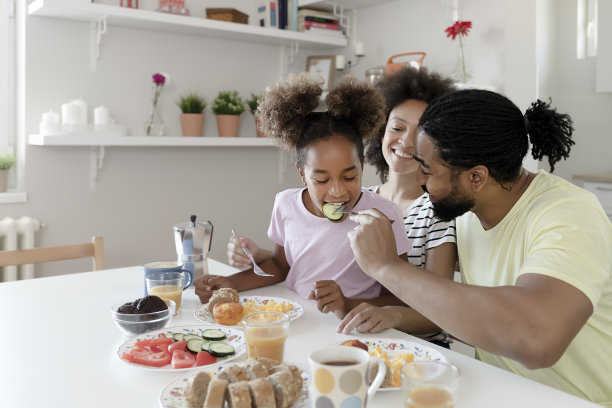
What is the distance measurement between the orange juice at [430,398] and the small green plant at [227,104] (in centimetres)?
276

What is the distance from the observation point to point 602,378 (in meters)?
1.12

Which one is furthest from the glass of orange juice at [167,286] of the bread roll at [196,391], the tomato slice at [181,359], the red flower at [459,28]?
the red flower at [459,28]

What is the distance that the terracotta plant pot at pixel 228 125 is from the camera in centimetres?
336

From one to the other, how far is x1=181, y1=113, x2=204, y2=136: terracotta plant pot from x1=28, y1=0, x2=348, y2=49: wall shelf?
484 millimetres

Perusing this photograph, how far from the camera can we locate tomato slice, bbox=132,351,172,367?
1013 mm

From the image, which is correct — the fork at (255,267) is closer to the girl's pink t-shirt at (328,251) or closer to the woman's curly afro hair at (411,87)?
the girl's pink t-shirt at (328,251)

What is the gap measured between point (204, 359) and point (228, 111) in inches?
98.3

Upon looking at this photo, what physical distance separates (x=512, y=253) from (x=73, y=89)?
8.23 feet

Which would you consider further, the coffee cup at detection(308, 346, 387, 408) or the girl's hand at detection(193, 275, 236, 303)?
the girl's hand at detection(193, 275, 236, 303)

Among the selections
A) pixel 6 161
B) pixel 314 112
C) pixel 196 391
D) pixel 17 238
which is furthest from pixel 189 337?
pixel 6 161

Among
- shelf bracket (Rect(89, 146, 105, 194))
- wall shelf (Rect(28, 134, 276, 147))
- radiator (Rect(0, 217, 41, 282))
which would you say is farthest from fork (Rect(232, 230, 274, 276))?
shelf bracket (Rect(89, 146, 105, 194))

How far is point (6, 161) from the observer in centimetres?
280

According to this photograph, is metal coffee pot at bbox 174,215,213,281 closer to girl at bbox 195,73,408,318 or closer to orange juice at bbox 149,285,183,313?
girl at bbox 195,73,408,318

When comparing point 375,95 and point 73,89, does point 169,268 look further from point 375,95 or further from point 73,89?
point 73,89
